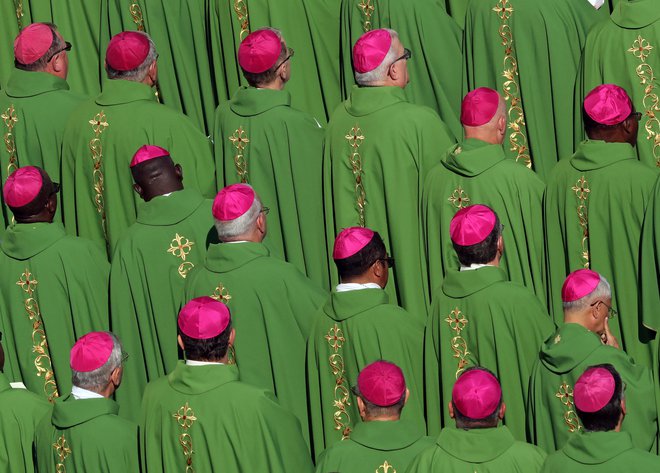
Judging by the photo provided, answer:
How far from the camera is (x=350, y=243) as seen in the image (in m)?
10.8

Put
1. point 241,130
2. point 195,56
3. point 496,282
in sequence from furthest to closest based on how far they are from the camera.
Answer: point 195,56
point 241,130
point 496,282

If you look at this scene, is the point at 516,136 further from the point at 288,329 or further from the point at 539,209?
the point at 288,329

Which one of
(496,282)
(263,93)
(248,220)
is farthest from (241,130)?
(496,282)

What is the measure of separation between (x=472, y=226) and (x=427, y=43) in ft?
8.99

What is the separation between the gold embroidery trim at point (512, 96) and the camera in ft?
41.8

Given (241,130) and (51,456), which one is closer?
(51,456)

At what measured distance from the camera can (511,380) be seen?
1089 centimetres

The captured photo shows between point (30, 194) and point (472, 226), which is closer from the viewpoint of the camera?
point (472, 226)

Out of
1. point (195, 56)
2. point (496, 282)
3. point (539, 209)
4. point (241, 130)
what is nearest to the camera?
point (496, 282)

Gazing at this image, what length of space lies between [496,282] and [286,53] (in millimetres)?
2160

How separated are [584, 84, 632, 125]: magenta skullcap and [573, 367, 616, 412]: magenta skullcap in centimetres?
208

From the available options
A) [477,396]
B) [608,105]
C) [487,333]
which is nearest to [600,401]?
[477,396]

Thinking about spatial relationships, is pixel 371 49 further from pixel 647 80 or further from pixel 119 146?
pixel 119 146

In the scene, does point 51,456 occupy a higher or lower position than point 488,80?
lower
